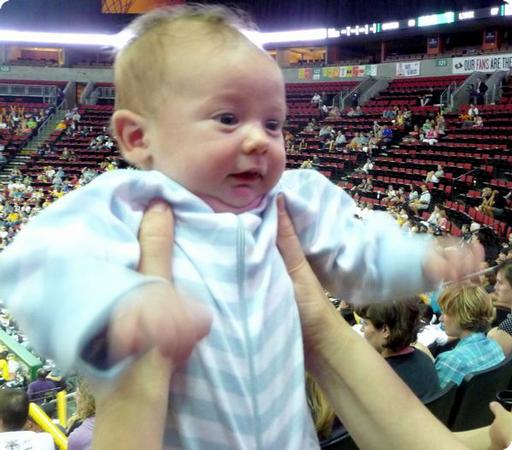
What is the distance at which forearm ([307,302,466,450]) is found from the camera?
2.35ft

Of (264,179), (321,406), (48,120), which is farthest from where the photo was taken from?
(48,120)

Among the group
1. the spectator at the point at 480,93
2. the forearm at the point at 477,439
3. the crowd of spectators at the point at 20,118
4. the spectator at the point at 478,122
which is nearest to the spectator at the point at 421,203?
the spectator at the point at 478,122

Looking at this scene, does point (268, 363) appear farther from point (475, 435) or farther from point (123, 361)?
point (475, 435)

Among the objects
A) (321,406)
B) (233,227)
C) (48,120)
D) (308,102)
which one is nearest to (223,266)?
(233,227)

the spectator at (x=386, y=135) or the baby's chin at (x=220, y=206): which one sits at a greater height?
the baby's chin at (x=220, y=206)

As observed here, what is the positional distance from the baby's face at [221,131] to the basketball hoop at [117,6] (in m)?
21.2

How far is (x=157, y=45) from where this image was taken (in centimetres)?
74

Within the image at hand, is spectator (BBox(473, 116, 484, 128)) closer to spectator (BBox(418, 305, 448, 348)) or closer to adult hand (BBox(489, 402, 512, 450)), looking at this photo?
spectator (BBox(418, 305, 448, 348))

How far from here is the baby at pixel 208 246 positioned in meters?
0.57

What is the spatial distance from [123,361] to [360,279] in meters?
0.42

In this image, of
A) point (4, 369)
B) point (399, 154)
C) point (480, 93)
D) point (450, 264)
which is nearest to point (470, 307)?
point (450, 264)

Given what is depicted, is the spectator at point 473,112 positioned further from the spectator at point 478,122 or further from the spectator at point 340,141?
the spectator at point 340,141

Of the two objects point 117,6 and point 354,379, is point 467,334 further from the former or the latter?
point 117,6

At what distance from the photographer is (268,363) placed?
679 mm
